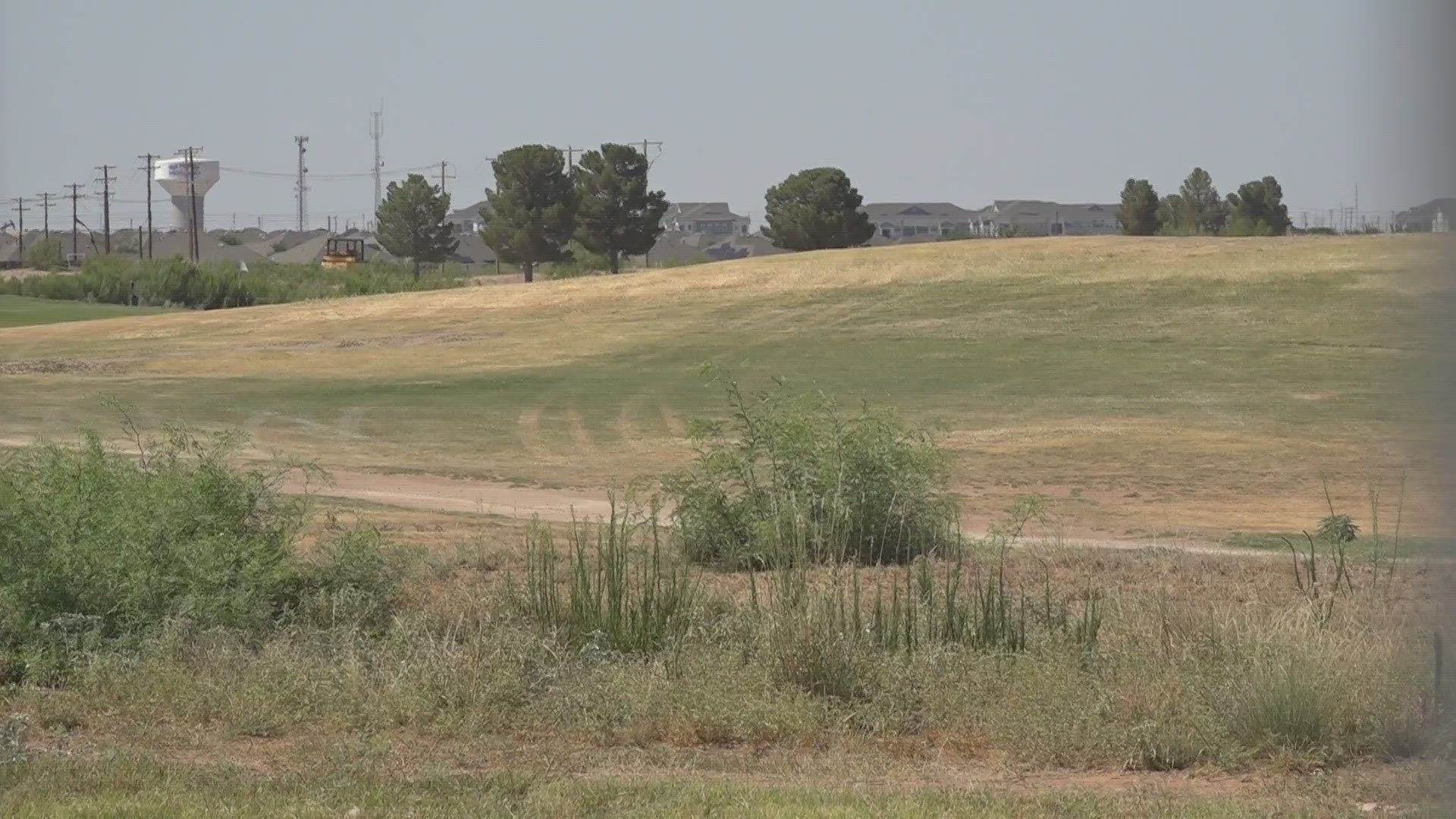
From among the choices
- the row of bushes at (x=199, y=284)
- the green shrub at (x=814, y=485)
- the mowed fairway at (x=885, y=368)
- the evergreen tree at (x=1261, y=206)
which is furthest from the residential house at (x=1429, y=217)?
the evergreen tree at (x=1261, y=206)

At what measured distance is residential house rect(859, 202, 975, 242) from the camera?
144625 mm

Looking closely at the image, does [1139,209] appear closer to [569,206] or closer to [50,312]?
[569,206]

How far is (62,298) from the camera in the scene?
71.9m

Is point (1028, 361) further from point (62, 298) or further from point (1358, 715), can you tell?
Answer: point (62, 298)

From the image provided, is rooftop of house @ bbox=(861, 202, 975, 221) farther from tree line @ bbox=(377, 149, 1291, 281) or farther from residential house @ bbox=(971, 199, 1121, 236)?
tree line @ bbox=(377, 149, 1291, 281)

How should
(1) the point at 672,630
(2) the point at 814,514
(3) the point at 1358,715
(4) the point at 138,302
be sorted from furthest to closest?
(4) the point at 138,302 < (2) the point at 814,514 < (1) the point at 672,630 < (3) the point at 1358,715

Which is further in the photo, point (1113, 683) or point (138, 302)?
point (138, 302)

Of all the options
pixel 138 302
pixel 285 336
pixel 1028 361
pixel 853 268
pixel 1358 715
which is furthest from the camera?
pixel 138 302

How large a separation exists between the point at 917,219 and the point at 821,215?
6925cm

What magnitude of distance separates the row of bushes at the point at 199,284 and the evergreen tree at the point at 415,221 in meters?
21.6

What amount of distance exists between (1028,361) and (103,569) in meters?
26.0

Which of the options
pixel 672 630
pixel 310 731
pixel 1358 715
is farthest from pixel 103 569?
pixel 1358 715

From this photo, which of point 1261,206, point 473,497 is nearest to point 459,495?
point 473,497

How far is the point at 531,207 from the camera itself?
84.4 meters
